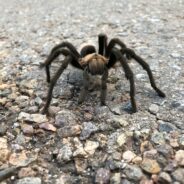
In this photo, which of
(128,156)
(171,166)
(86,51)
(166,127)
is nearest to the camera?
(171,166)

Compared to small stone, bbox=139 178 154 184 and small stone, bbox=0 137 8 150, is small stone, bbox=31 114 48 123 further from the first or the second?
small stone, bbox=139 178 154 184

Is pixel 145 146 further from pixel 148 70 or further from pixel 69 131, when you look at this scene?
pixel 148 70

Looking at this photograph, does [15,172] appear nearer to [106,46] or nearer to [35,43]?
[106,46]

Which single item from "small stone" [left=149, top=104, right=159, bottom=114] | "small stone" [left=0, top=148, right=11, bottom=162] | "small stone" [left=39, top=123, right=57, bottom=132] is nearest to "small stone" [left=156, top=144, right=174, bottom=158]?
"small stone" [left=149, top=104, right=159, bottom=114]

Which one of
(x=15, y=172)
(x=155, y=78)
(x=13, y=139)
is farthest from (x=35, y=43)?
(x=15, y=172)

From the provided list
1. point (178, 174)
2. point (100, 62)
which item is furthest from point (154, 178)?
point (100, 62)

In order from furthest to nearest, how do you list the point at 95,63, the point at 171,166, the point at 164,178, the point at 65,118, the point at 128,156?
the point at 95,63
the point at 65,118
the point at 128,156
the point at 171,166
the point at 164,178
